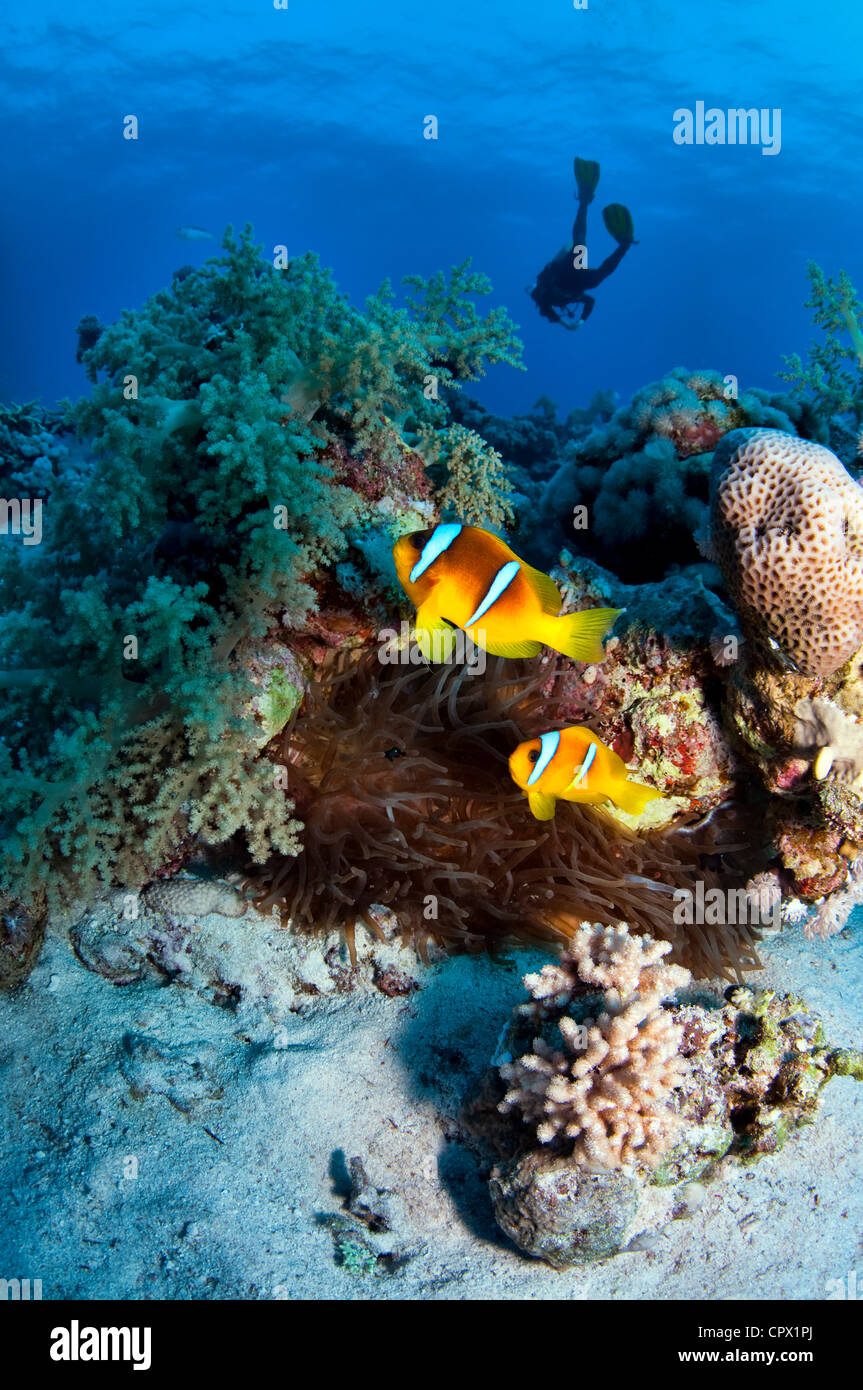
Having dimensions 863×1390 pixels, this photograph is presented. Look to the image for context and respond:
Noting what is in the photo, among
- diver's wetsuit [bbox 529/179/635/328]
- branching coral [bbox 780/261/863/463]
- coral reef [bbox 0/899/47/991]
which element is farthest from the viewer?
diver's wetsuit [bbox 529/179/635/328]

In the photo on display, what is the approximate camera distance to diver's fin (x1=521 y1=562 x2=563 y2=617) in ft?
7.32

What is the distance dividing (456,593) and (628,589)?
84.4 inches

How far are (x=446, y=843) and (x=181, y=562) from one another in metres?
1.83

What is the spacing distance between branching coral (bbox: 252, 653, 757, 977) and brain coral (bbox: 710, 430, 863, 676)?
117 centimetres

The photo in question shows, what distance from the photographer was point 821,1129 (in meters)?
2.98

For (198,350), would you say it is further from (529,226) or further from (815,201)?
(529,226)

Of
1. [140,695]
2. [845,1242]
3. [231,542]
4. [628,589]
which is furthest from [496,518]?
[845,1242]

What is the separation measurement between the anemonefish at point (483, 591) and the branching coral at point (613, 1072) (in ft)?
3.91

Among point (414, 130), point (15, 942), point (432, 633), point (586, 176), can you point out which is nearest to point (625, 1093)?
point (432, 633)

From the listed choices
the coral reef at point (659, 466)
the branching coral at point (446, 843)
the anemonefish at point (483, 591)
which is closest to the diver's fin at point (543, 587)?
the anemonefish at point (483, 591)

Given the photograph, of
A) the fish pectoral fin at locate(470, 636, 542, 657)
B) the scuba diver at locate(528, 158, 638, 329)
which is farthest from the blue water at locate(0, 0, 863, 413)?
the fish pectoral fin at locate(470, 636, 542, 657)

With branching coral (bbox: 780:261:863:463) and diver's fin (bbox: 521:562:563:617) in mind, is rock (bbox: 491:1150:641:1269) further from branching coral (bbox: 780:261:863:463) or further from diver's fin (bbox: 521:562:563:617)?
branching coral (bbox: 780:261:863:463)

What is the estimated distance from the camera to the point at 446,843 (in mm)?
3281

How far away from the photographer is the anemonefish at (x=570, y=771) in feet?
8.39
